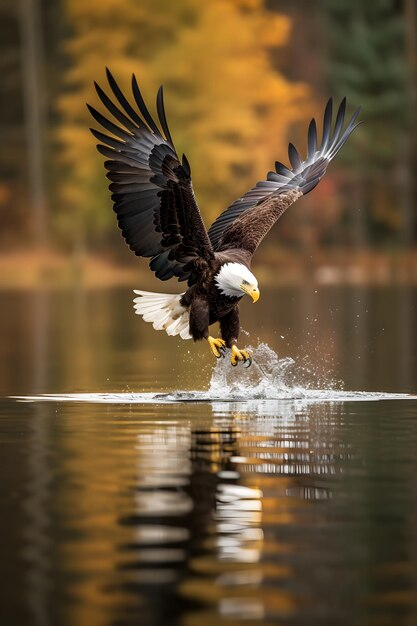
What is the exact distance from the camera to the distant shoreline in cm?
4041

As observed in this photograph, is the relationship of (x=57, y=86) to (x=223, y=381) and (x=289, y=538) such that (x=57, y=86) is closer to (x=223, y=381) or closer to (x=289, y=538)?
(x=223, y=381)

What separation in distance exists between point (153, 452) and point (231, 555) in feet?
8.63

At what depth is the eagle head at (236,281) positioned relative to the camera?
10.8 m

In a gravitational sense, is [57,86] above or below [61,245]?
above

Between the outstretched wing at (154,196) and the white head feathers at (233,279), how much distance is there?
0.23 meters

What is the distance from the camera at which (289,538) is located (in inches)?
218

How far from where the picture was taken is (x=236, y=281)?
1088cm

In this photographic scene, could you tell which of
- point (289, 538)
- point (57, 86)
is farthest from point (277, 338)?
point (57, 86)

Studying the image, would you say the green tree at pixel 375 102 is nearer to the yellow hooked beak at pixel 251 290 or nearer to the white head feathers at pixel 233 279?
the white head feathers at pixel 233 279

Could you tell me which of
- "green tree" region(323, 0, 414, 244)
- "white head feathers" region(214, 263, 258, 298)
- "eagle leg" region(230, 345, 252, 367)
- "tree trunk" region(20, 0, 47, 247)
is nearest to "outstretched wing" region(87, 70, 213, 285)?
"white head feathers" region(214, 263, 258, 298)

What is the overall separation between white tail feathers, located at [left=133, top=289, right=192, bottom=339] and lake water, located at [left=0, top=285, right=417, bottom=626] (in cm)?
43

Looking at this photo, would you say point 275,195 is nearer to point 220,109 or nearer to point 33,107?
point 220,109

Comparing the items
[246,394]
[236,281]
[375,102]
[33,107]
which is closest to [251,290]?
[236,281]

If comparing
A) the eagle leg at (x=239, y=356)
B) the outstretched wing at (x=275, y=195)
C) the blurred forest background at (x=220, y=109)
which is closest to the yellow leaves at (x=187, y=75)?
the blurred forest background at (x=220, y=109)
